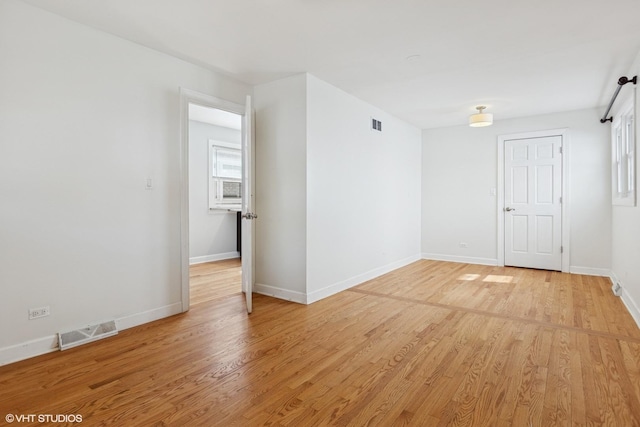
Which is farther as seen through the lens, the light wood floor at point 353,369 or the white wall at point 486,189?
the white wall at point 486,189

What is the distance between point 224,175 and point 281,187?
3173 mm

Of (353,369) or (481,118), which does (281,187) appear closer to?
(353,369)

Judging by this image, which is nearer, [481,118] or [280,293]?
[280,293]

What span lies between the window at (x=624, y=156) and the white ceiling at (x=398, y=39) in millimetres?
440

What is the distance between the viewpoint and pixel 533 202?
5.70 m

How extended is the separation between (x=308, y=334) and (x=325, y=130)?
2333 millimetres

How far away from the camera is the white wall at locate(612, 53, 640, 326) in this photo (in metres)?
3.23

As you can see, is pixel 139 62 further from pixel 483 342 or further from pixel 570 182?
pixel 570 182

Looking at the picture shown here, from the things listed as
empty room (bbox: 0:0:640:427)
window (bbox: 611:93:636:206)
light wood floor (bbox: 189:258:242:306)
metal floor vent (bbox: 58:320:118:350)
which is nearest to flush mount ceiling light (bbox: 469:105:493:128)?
empty room (bbox: 0:0:640:427)

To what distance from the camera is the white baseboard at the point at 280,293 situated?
3.84 metres

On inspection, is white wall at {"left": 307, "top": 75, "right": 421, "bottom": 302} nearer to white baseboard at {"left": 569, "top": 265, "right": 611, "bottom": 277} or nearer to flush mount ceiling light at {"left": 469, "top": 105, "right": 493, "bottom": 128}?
flush mount ceiling light at {"left": 469, "top": 105, "right": 493, "bottom": 128}

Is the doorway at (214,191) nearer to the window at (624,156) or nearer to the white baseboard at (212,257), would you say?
the white baseboard at (212,257)

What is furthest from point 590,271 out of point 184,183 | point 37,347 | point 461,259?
point 37,347

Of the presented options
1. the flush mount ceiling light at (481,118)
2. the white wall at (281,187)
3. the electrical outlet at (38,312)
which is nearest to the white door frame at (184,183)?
the white wall at (281,187)
